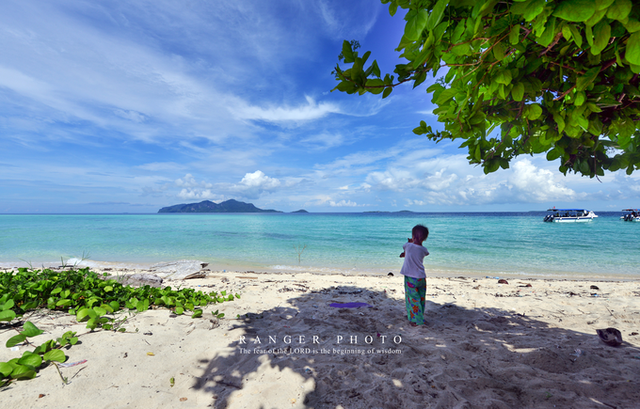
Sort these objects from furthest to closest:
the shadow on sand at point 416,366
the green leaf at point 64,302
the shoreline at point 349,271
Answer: the shoreline at point 349,271
the green leaf at point 64,302
the shadow on sand at point 416,366

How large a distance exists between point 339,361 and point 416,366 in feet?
3.04

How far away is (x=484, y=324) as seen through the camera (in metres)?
4.49

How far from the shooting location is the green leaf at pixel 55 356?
2.39 metres

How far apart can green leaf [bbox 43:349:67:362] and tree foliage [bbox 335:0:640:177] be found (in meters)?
3.59

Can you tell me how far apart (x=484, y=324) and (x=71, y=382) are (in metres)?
5.73

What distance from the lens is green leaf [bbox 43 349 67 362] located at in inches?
94.2

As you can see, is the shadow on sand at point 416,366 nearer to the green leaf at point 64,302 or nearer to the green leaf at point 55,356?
the green leaf at point 55,356

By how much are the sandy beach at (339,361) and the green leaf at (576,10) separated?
296 cm

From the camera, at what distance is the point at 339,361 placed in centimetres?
309

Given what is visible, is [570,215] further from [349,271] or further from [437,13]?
[437,13]

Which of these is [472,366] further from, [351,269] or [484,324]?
[351,269]

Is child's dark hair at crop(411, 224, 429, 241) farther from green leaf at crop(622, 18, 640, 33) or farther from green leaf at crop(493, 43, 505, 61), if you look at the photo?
green leaf at crop(622, 18, 640, 33)

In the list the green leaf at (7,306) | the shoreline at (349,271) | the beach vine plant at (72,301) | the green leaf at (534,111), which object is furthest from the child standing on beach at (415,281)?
the shoreline at (349,271)

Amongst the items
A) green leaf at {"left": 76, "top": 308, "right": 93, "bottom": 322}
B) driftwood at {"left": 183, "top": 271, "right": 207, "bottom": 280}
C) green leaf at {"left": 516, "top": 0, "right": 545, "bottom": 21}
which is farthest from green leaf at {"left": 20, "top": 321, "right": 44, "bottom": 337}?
driftwood at {"left": 183, "top": 271, "right": 207, "bottom": 280}
